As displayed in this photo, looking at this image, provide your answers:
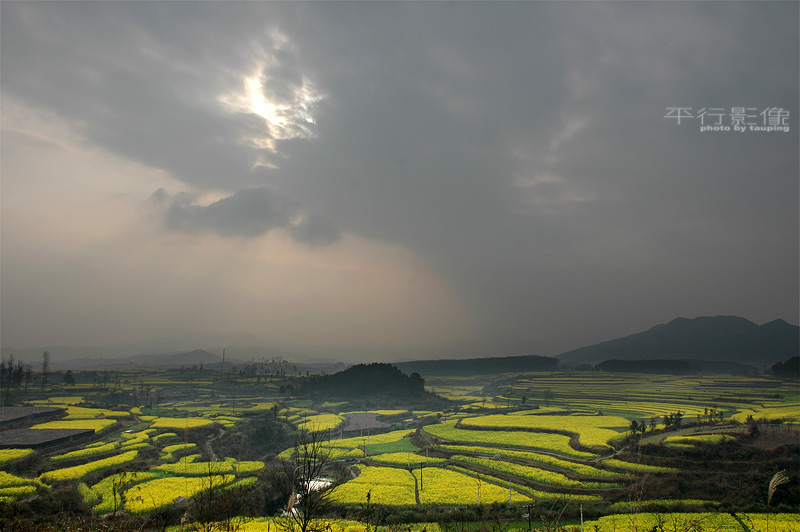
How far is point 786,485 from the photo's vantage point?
91.6ft

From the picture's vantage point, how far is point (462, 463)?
134 ft

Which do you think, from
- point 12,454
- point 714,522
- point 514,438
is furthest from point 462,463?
point 12,454

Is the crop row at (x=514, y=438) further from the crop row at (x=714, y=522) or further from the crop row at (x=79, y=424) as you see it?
the crop row at (x=79, y=424)

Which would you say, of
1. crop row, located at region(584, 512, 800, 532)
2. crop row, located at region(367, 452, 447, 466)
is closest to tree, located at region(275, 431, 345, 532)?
crop row, located at region(584, 512, 800, 532)

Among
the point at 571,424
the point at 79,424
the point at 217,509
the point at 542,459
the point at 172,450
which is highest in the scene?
the point at 217,509

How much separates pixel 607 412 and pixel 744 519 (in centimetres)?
5064

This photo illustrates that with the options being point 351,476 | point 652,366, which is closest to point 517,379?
point 652,366

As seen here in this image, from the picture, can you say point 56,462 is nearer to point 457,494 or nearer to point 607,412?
point 457,494

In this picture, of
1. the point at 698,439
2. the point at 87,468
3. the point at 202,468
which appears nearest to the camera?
the point at 87,468

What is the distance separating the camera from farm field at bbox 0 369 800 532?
26.7 metres

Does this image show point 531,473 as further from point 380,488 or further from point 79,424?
point 79,424

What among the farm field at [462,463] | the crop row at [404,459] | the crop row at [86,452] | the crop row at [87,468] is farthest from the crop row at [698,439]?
the crop row at [86,452]

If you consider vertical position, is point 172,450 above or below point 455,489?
below

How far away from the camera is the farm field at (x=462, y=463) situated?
26.7 metres
